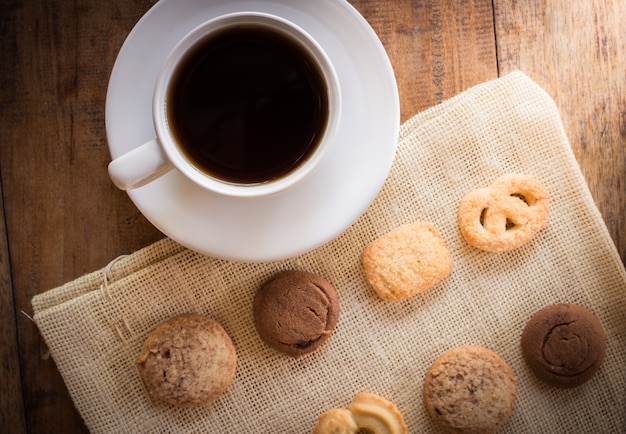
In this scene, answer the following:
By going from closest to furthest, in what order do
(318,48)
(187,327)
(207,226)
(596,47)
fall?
(318,48) < (207,226) < (187,327) < (596,47)

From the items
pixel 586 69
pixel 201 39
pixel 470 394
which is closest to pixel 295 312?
pixel 470 394

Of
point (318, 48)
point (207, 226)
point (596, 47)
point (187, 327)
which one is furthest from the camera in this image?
point (596, 47)

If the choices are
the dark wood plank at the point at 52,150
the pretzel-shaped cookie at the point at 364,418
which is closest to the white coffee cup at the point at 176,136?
the dark wood plank at the point at 52,150

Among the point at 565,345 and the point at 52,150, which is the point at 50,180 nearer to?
the point at 52,150

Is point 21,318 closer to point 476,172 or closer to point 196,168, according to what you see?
point 196,168

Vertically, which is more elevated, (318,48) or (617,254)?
(318,48)

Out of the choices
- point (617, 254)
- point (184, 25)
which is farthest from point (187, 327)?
point (617, 254)
